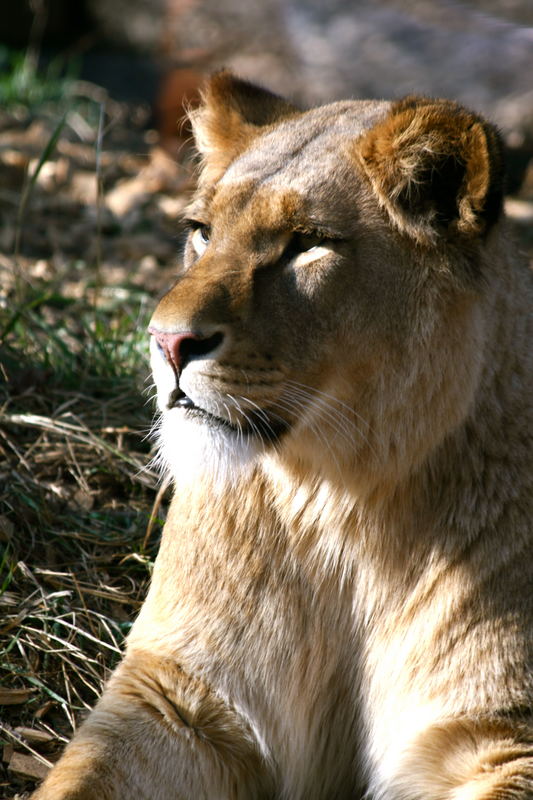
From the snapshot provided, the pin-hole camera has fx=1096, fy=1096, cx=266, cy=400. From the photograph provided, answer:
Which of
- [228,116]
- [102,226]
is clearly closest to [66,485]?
[228,116]

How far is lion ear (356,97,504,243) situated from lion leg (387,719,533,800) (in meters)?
1.28

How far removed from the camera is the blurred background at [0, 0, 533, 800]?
3.75 metres

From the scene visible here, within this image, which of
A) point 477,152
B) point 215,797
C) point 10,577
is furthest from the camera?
point 10,577

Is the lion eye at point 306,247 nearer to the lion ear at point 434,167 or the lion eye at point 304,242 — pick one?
the lion eye at point 304,242

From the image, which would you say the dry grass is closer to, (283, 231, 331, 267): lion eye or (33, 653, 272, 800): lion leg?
(33, 653, 272, 800): lion leg

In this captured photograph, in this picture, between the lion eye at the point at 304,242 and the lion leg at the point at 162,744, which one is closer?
the lion eye at the point at 304,242

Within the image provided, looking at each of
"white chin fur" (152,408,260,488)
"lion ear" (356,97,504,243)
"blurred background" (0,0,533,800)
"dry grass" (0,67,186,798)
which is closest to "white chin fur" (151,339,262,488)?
"white chin fur" (152,408,260,488)

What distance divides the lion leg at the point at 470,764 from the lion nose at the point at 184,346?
117cm

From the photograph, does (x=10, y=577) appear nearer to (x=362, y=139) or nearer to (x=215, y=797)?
(x=215, y=797)

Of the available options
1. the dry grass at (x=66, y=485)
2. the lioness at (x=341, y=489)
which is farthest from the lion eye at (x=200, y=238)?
the dry grass at (x=66, y=485)

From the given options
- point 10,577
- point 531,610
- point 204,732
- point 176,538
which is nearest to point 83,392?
point 10,577

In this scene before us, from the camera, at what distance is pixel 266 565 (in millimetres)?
3121

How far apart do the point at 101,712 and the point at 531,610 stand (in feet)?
4.05

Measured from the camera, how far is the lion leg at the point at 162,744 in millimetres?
2961
